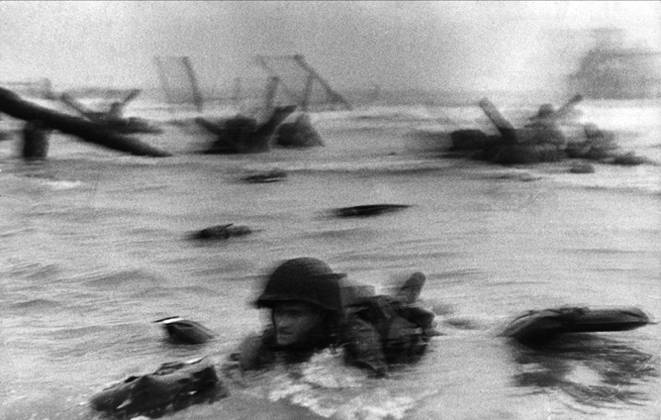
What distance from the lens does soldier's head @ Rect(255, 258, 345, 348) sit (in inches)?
96.2

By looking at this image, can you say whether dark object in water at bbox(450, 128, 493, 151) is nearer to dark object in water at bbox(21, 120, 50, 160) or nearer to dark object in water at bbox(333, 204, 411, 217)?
dark object in water at bbox(333, 204, 411, 217)

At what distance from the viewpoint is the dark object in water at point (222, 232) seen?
255 cm

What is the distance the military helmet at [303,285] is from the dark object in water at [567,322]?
1.72 feet

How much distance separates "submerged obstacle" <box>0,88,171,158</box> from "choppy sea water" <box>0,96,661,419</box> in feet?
0.10

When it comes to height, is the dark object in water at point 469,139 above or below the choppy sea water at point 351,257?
above

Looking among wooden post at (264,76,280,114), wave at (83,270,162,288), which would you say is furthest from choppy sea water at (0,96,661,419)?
wooden post at (264,76,280,114)

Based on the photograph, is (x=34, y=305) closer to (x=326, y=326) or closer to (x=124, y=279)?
(x=124, y=279)

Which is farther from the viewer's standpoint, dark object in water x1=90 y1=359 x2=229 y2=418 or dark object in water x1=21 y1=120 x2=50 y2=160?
dark object in water x1=21 y1=120 x2=50 y2=160

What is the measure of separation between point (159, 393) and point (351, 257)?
0.67 meters

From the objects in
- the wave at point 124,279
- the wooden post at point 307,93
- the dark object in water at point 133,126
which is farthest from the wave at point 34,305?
the wooden post at point 307,93

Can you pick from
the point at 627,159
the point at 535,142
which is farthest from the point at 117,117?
the point at 627,159

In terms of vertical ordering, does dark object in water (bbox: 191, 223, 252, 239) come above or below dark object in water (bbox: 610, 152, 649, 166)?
below

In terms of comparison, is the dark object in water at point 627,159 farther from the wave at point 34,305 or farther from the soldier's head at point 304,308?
the wave at point 34,305

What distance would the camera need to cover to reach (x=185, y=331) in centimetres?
247
